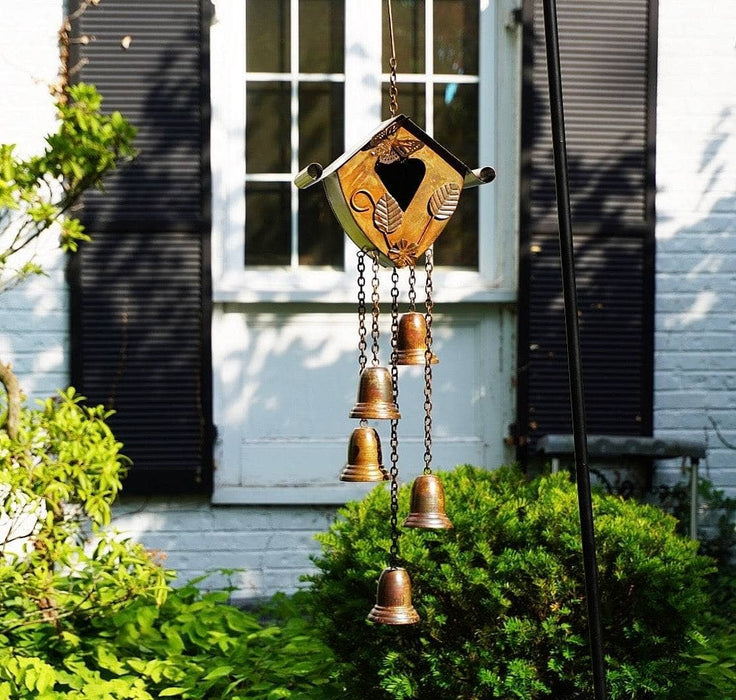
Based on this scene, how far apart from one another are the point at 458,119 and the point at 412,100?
25 cm

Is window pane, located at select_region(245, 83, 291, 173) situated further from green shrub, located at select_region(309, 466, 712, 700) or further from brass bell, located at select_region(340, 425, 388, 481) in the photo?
brass bell, located at select_region(340, 425, 388, 481)

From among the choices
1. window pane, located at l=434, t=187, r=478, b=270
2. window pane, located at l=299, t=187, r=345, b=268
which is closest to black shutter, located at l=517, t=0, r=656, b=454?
window pane, located at l=434, t=187, r=478, b=270

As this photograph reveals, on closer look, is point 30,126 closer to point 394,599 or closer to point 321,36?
point 321,36

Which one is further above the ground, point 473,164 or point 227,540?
point 473,164

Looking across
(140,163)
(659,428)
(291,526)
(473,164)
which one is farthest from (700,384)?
(140,163)

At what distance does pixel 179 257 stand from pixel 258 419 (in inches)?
34.4

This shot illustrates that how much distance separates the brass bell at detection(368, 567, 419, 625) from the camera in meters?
2.86

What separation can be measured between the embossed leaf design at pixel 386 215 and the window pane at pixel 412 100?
2.98 metres

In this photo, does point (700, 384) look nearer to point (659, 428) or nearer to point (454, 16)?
point (659, 428)

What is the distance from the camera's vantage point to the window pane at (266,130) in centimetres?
571

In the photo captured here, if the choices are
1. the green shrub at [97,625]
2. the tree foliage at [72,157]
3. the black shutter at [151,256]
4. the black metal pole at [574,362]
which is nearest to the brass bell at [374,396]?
the black metal pole at [574,362]

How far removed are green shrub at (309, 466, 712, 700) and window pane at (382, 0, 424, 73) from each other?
9.10 feet

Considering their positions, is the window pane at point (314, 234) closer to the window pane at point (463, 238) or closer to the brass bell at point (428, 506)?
the window pane at point (463, 238)

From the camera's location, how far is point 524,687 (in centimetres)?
354
